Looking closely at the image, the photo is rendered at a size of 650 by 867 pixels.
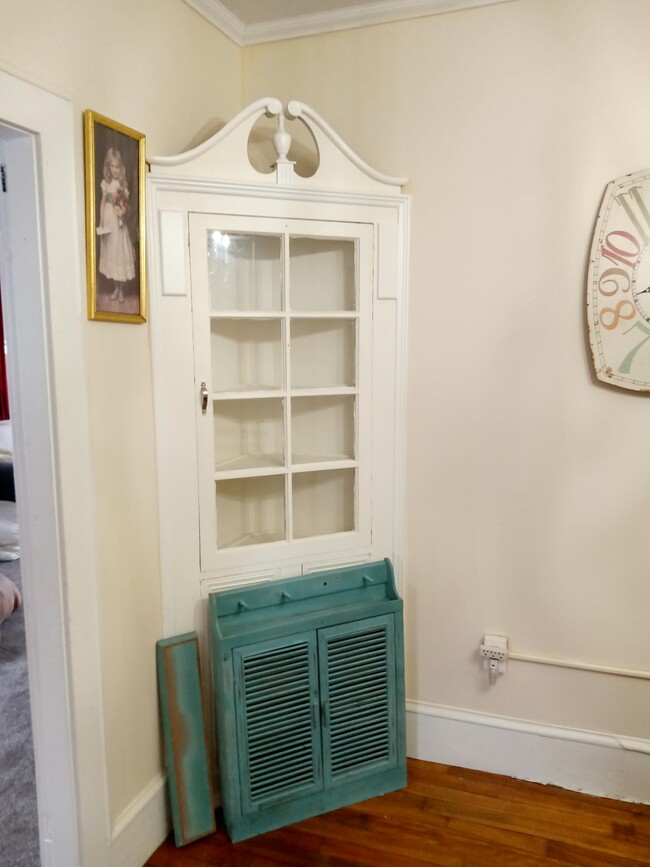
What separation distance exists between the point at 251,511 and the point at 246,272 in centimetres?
78

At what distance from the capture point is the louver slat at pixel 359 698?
1976mm

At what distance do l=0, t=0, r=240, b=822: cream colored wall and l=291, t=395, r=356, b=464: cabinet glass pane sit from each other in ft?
1.66

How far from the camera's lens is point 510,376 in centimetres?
202

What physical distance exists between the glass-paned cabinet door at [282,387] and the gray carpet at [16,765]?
3.20ft

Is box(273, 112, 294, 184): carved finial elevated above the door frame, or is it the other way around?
box(273, 112, 294, 184): carved finial

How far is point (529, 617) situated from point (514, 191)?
54.6 inches

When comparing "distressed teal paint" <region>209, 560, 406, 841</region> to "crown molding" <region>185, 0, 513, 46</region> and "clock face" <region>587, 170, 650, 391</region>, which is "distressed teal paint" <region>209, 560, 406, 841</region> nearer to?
"clock face" <region>587, 170, 650, 391</region>

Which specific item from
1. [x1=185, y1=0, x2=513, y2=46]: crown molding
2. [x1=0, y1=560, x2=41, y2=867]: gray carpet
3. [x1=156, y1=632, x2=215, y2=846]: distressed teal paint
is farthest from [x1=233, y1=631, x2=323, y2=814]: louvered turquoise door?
[x1=185, y1=0, x2=513, y2=46]: crown molding

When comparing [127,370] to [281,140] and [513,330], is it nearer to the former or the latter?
[281,140]

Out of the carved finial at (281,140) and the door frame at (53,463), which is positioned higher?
the carved finial at (281,140)

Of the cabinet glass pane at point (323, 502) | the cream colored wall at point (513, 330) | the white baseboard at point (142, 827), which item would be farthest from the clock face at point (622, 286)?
the white baseboard at point (142, 827)

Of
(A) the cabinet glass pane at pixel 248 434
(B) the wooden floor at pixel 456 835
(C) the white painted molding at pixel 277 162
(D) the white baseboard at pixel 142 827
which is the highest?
(C) the white painted molding at pixel 277 162

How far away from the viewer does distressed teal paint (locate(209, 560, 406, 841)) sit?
186 cm

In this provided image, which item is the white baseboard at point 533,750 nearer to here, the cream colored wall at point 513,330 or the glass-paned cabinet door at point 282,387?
the cream colored wall at point 513,330
